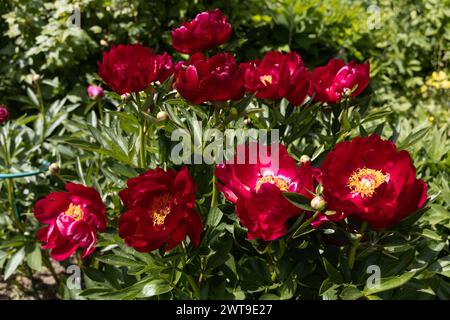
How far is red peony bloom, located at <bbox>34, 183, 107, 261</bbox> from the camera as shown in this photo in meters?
0.95

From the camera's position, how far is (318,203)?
79 cm

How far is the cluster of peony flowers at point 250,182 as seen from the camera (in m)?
0.81

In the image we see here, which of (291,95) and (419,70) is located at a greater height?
(291,95)

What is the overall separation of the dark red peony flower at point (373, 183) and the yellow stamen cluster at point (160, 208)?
0.86 feet

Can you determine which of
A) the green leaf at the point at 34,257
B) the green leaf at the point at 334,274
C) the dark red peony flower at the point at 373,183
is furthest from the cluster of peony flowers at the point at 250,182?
the green leaf at the point at 34,257

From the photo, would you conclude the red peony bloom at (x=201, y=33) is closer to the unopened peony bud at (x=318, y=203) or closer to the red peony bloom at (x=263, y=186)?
the red peony bloom at (x=263, y=186)

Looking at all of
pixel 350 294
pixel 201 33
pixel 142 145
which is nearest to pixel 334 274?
pixel 350 294

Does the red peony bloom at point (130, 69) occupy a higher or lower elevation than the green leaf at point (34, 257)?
higher

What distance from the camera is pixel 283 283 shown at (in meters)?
1.00

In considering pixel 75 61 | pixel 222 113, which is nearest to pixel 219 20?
pixel 222 113

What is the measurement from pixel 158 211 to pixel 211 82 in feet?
0.80

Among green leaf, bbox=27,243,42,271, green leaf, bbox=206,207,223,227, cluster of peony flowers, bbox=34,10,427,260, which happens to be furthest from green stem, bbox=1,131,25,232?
green leaf, bbox=206,207,223,227
